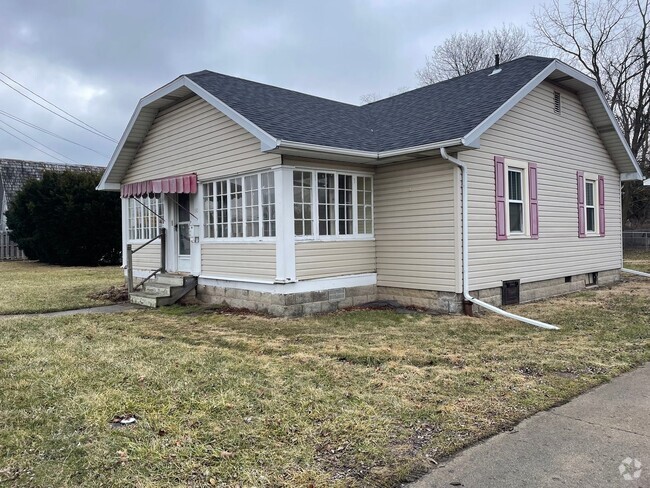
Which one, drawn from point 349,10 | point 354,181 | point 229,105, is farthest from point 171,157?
point 349,10

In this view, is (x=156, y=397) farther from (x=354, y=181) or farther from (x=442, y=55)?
(x=442, y=55)

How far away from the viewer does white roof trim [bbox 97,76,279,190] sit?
8.20m

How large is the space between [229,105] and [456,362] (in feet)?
19.8

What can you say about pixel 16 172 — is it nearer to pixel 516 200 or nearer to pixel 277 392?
pixel 516 200

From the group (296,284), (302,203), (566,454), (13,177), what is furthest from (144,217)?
(13,177)

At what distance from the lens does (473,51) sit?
3762cm

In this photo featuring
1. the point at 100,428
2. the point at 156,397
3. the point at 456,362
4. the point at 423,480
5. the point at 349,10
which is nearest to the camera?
the point at 423,480

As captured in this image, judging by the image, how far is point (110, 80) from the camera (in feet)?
101

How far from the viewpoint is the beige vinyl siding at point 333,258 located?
29.7ft

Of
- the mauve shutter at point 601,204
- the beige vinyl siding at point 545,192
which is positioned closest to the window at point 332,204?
the beige vinyl siding at point 545,192

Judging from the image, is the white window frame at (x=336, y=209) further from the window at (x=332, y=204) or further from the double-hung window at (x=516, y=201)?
the double-hung window at (x=516, y=201)

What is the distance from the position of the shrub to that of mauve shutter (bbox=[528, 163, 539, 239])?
60.8 ft

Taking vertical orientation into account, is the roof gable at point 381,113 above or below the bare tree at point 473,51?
below

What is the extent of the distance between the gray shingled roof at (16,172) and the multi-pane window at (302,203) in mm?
24428
